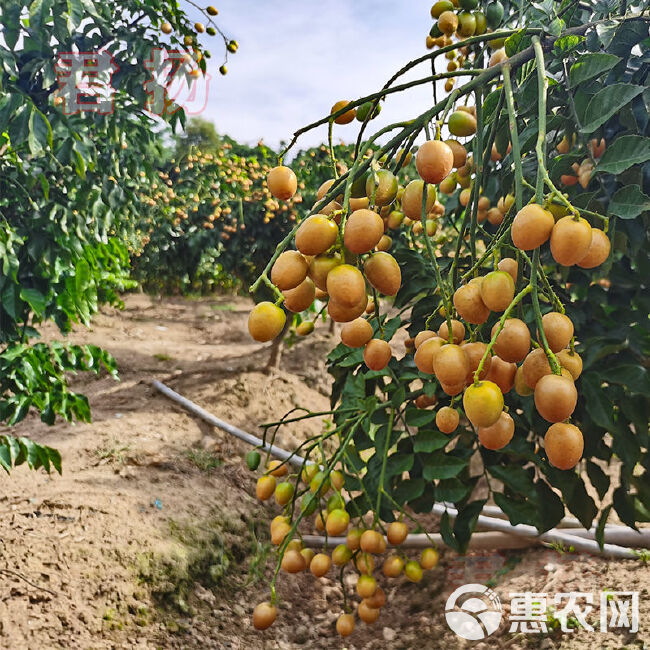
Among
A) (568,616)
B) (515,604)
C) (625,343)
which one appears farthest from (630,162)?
(515,604)

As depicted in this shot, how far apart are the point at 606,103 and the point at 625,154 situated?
0.06 meters

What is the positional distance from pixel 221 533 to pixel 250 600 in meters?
0.33

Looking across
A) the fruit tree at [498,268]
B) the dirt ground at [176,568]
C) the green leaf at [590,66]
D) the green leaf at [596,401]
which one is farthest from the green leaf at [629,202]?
the dirt ground at [176,568]

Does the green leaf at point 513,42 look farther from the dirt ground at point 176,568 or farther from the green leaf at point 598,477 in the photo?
the dirt ground at point 176,568

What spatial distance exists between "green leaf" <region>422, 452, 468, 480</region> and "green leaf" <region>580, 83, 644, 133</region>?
29.9 inches

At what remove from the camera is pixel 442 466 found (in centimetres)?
122

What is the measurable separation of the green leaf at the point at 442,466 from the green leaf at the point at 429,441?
0.08 ft

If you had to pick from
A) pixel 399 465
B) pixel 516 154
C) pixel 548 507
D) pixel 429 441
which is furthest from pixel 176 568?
pixel 516 154

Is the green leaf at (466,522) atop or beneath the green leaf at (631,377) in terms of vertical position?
beneath

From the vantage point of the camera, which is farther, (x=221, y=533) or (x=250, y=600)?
(x=221, y=533)

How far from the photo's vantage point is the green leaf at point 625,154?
24.5 inches

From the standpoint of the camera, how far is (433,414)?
1.23 metres

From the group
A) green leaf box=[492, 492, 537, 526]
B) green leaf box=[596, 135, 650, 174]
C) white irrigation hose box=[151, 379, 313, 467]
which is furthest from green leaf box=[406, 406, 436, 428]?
white irrigation hose box=[151, 379, 313, 467]

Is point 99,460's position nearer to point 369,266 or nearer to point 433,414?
point 433,414
